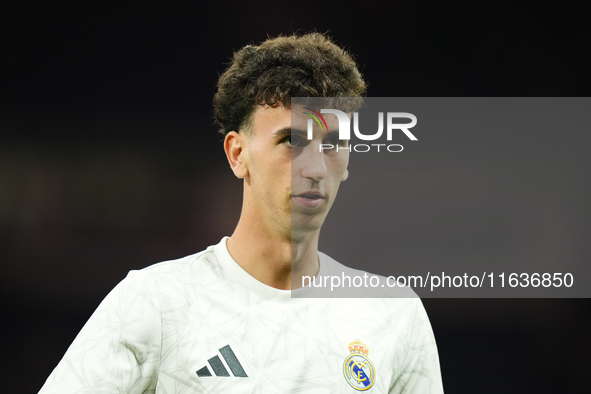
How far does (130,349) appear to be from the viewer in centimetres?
148

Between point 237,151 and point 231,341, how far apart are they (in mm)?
654

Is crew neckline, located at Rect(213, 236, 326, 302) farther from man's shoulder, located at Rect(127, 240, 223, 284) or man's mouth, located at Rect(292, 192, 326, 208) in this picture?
man's mouth, located at Rect(292, 192, 326, 208)

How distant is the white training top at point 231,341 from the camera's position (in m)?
1.48

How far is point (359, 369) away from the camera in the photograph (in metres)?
1.63

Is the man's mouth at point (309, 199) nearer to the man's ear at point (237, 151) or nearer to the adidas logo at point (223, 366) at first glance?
the man's ear at point (237, 151)

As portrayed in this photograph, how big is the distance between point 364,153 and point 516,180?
0.70m

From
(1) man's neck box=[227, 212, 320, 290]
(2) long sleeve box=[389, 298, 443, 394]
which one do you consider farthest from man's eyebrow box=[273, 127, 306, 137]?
(2) long sleeve box=[389, 298, 443, 394]

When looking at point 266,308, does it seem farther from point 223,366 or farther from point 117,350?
point 117,350

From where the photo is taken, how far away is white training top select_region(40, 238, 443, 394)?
4.84 ft

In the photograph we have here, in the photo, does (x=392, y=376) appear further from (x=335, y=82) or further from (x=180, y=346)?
(x=335, y=82)

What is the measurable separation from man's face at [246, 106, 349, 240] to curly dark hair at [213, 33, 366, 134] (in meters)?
0.06

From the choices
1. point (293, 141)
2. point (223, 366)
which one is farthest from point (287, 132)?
point (223, 366)

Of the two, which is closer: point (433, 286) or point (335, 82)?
point (335, 82)

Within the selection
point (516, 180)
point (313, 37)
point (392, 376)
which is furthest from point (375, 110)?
point (392, 376)
